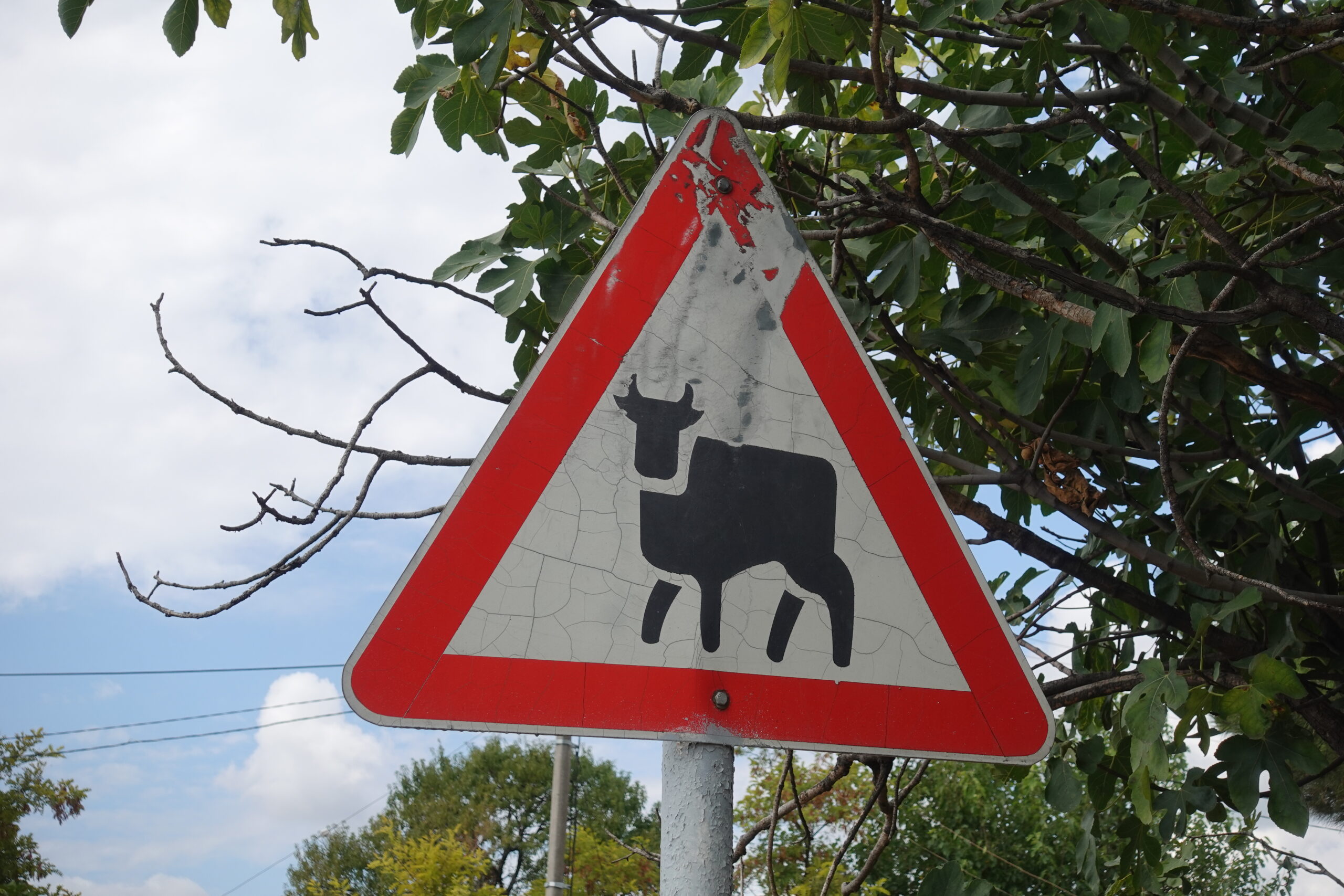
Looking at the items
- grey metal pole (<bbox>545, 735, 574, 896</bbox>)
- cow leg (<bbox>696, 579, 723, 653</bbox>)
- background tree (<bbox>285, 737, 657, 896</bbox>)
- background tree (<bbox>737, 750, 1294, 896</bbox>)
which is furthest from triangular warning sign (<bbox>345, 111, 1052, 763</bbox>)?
background tree (<bbox>285, 737, 657, 896</bbox>)

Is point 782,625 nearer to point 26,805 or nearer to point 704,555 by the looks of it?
point 704,555

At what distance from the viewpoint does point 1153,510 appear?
2410 mm

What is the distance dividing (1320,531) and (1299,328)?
0.64 meters

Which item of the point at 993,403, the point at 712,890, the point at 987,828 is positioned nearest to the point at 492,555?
the point at 712,890

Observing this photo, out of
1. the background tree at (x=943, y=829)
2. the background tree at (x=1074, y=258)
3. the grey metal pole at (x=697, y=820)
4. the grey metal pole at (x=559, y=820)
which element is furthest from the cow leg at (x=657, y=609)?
the grey metal pole at (x=559, y=820)

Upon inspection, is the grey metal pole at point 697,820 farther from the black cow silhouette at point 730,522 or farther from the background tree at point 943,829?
the background tree at point 943,829

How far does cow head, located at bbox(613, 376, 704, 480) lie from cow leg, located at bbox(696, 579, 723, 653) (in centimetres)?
13

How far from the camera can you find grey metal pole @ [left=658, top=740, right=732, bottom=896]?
0.95 m

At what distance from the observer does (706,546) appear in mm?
1040

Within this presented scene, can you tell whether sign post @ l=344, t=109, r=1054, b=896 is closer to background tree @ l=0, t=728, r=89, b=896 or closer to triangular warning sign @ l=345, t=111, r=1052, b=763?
triangular warning sign @ l=345, t=111, r=1052, b=763

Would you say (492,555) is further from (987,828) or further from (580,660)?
(987,828)

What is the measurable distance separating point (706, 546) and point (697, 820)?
0.28m

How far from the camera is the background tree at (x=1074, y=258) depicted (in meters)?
1.56

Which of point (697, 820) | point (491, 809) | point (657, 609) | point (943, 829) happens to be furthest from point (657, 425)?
point (491, 809)
